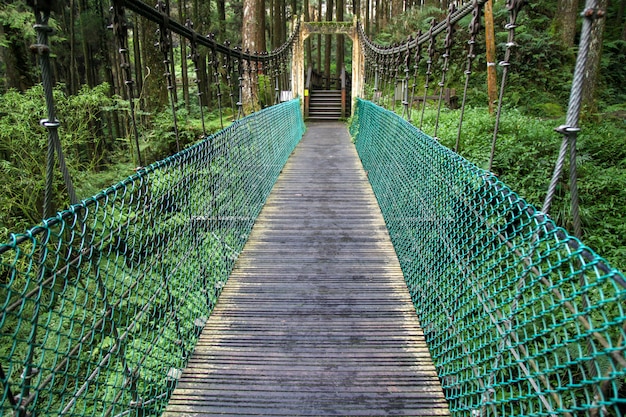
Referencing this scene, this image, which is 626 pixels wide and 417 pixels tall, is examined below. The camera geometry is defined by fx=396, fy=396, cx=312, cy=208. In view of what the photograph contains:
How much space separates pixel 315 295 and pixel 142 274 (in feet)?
4.54

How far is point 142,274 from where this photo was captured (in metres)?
1.97

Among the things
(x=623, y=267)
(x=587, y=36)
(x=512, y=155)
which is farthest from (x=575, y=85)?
(x=512, y=155)

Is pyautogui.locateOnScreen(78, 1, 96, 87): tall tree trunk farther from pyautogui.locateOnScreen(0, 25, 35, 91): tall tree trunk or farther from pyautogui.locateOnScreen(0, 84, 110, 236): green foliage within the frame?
pyautogui.locateOnScreen(0, 84, 110, 236): green foliage

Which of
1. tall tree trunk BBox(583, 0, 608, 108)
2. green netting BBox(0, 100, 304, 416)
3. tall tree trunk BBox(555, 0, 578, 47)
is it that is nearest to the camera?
green netting BBox(0, 100, 304, 416)

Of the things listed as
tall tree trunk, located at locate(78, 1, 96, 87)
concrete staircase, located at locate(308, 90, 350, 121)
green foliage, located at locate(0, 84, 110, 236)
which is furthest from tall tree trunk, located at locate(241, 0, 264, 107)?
tall tree trunk, located at locate(78, 1, 96, 87)

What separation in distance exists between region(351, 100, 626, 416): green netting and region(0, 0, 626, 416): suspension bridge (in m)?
0.02

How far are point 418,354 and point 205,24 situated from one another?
1687cm

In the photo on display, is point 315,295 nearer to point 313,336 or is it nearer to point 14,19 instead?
point 313,336

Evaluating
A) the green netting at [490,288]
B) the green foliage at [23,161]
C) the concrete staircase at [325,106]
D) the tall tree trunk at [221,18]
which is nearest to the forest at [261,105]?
the green foliage at [23,161]

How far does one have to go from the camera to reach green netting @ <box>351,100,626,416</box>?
3.76ft

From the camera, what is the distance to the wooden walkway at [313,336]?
206cm

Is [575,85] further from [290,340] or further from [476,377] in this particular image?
[290,340]

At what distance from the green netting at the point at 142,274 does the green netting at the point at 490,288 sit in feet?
4.95

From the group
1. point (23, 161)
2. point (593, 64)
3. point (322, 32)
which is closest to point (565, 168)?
point (593, 64)
